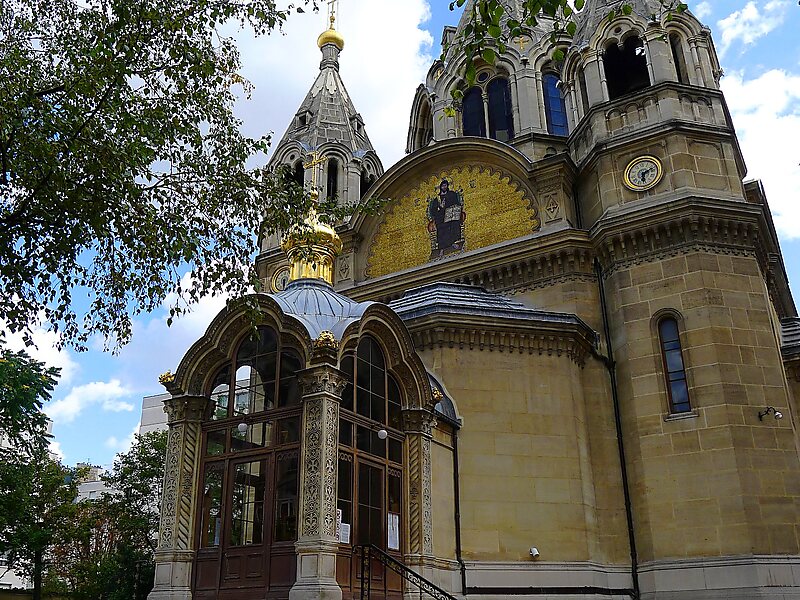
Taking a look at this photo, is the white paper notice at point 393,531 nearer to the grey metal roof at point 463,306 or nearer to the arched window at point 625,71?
the grey metal roof at point 463,306

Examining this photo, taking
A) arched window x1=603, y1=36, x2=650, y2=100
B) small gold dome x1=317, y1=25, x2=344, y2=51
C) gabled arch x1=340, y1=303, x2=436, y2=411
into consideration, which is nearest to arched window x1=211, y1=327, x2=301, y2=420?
gabled arch x1=340, y1=303, x2=436, y2=411

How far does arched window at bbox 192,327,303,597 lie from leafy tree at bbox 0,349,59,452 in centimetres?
710

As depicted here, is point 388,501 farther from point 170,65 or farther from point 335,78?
point 335,78

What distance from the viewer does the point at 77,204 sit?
1049 centimetres

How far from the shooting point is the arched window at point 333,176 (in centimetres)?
2942

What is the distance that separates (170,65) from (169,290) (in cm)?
322

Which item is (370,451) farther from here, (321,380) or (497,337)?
(497,337)

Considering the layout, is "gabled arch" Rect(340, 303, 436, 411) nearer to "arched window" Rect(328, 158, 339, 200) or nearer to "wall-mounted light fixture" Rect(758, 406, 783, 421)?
"wall-mounted light fixture" Rect(758, 406, 783, 421)

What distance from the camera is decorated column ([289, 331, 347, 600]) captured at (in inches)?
467

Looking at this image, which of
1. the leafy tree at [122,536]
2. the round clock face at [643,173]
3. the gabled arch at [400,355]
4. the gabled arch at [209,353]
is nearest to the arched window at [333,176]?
the leafy tree at [122,536]

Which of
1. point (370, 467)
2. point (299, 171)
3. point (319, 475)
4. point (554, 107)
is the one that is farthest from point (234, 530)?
point (554, 107)

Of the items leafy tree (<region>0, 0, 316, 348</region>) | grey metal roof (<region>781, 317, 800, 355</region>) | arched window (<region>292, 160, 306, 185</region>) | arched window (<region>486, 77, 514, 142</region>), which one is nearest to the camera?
leafy tree (<region>0, 0, 316, 348</region>)

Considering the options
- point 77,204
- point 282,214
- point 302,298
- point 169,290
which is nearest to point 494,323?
point 302,298

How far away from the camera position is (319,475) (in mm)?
12352
